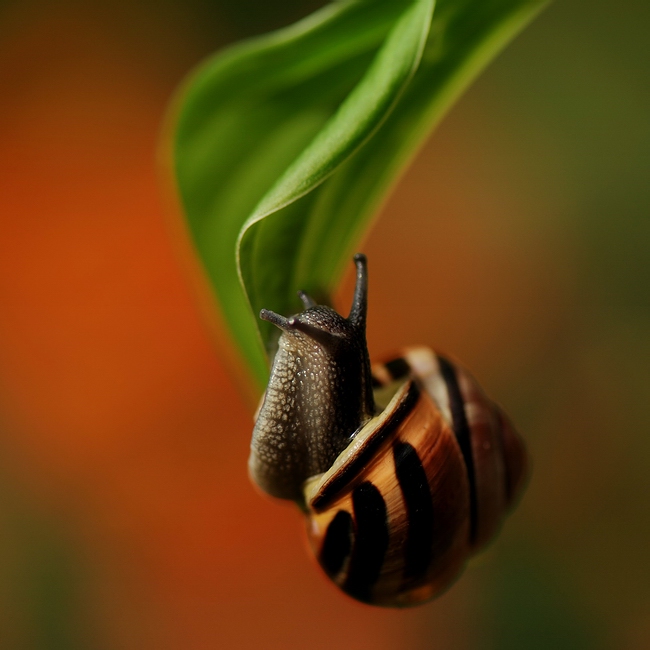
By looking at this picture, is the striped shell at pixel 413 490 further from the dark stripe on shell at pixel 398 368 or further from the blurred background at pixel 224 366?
the blurred background at pixel 224 366

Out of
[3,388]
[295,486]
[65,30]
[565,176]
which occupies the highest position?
[65,30]

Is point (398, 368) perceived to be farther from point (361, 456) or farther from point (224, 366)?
point (224, 366)

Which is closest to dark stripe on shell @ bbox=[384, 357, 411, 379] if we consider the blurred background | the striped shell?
the striped shell

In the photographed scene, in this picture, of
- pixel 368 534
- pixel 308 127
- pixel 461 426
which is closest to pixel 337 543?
pixel 368 534

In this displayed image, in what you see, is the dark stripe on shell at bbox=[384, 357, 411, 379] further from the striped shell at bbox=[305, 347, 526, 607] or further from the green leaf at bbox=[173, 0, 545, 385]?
the green leaf at bbox=[173, 0, 545, 385]

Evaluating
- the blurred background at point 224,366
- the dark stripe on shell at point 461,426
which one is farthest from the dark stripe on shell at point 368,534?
the blurred background at point 224,366

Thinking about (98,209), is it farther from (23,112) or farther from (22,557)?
(22,557)

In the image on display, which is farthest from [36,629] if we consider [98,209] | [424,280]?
[424,280]
